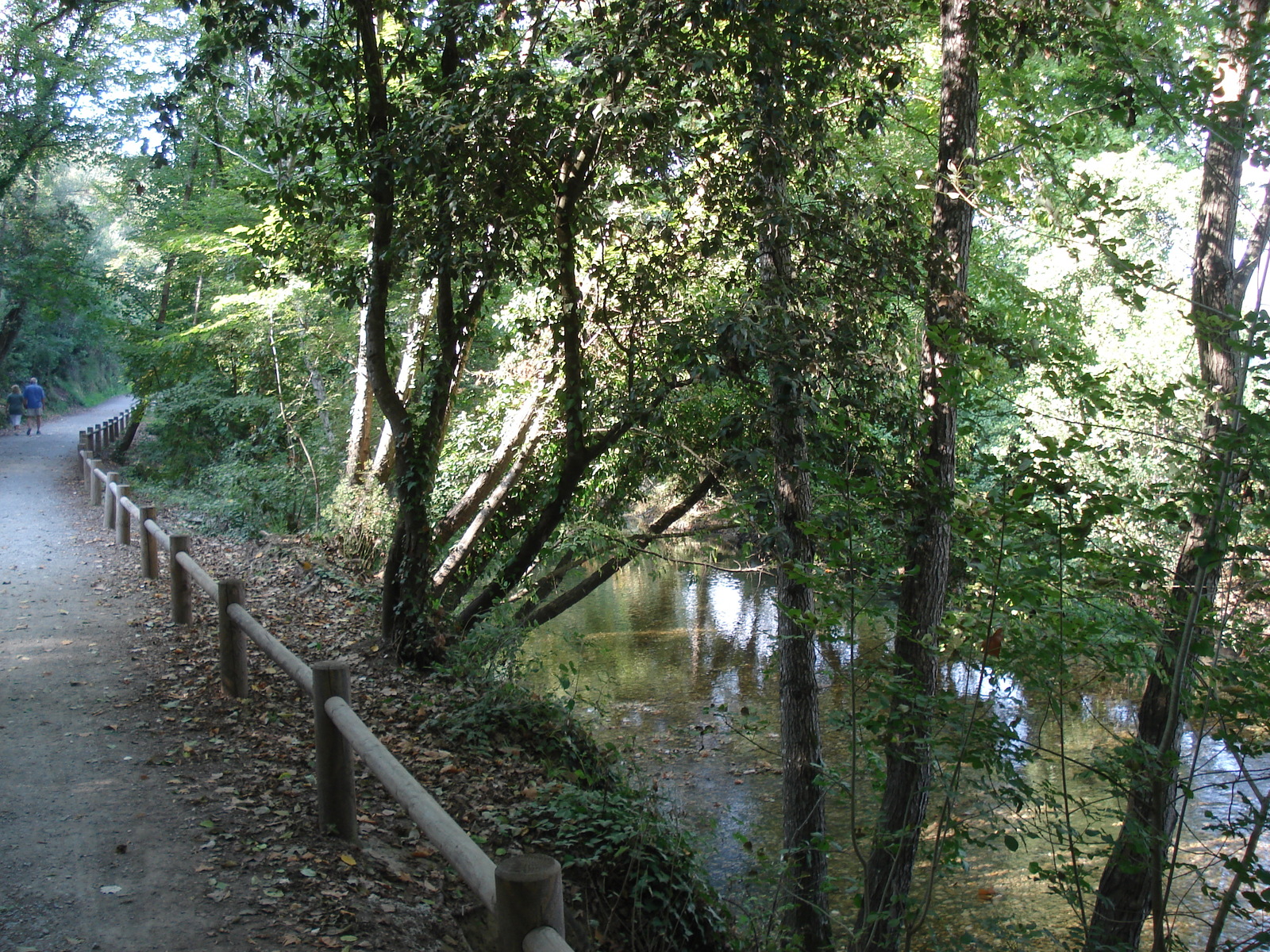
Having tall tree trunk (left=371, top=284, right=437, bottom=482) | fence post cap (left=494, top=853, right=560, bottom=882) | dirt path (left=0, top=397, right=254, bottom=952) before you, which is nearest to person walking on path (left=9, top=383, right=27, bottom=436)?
tall tree trunk (left=371, top=284, right=437, bottom=482)

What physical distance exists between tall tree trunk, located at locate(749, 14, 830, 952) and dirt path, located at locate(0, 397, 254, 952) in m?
3.39

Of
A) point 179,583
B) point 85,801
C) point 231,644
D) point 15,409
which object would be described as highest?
point 15,409

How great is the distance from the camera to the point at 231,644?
680cm

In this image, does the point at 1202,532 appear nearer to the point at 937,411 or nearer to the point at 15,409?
the point at 937,411

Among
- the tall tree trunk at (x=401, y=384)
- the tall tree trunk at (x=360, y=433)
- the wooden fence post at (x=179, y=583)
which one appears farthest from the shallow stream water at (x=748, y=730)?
the tall tree trunk at (x=360, y=433)

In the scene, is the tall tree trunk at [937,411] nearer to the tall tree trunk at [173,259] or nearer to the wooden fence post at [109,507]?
the wooden fence post at [109,507]

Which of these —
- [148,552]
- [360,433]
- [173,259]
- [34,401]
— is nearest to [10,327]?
[34,401]

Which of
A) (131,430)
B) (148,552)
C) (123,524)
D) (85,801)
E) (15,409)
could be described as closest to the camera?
(85,801)

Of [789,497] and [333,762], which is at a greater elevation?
[789,497]

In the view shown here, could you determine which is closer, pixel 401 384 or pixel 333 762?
pixel 333 762

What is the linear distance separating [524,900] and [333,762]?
7.67ft

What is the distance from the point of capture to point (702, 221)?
24.1 feet

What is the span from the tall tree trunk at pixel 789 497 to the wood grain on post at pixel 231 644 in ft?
13.3

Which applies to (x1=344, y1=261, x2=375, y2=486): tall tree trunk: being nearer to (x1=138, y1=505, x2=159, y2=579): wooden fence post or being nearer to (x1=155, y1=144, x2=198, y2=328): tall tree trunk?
(x1=138, y1=505, x2=159, y2=579): wooden fence post
